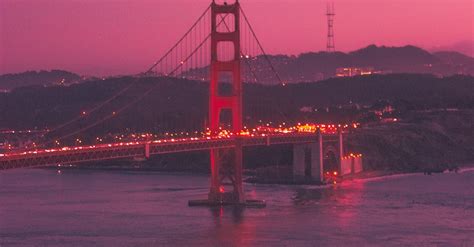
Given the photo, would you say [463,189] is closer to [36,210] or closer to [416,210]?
[416,210]

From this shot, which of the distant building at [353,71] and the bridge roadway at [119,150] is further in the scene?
the distant building at [353,71]

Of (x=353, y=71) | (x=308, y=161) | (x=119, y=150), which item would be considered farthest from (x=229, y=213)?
(x=353, y=71)

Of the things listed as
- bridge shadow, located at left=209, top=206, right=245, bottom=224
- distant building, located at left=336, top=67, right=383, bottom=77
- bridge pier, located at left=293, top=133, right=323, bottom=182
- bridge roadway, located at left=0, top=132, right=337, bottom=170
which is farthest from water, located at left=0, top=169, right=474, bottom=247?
distant building, located at left=336, top=67, right=383, bottom=77

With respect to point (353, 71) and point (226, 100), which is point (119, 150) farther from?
point (353, 71)

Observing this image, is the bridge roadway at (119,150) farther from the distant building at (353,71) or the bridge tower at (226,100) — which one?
the distant building at (353,71)

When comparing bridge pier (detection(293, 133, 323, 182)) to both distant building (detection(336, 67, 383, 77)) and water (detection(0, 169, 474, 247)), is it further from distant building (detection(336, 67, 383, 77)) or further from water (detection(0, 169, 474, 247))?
distant building (detection(336, 67, 383, 77))

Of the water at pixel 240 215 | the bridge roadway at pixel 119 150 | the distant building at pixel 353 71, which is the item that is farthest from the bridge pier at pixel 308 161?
the distant building at pixel 353 71
